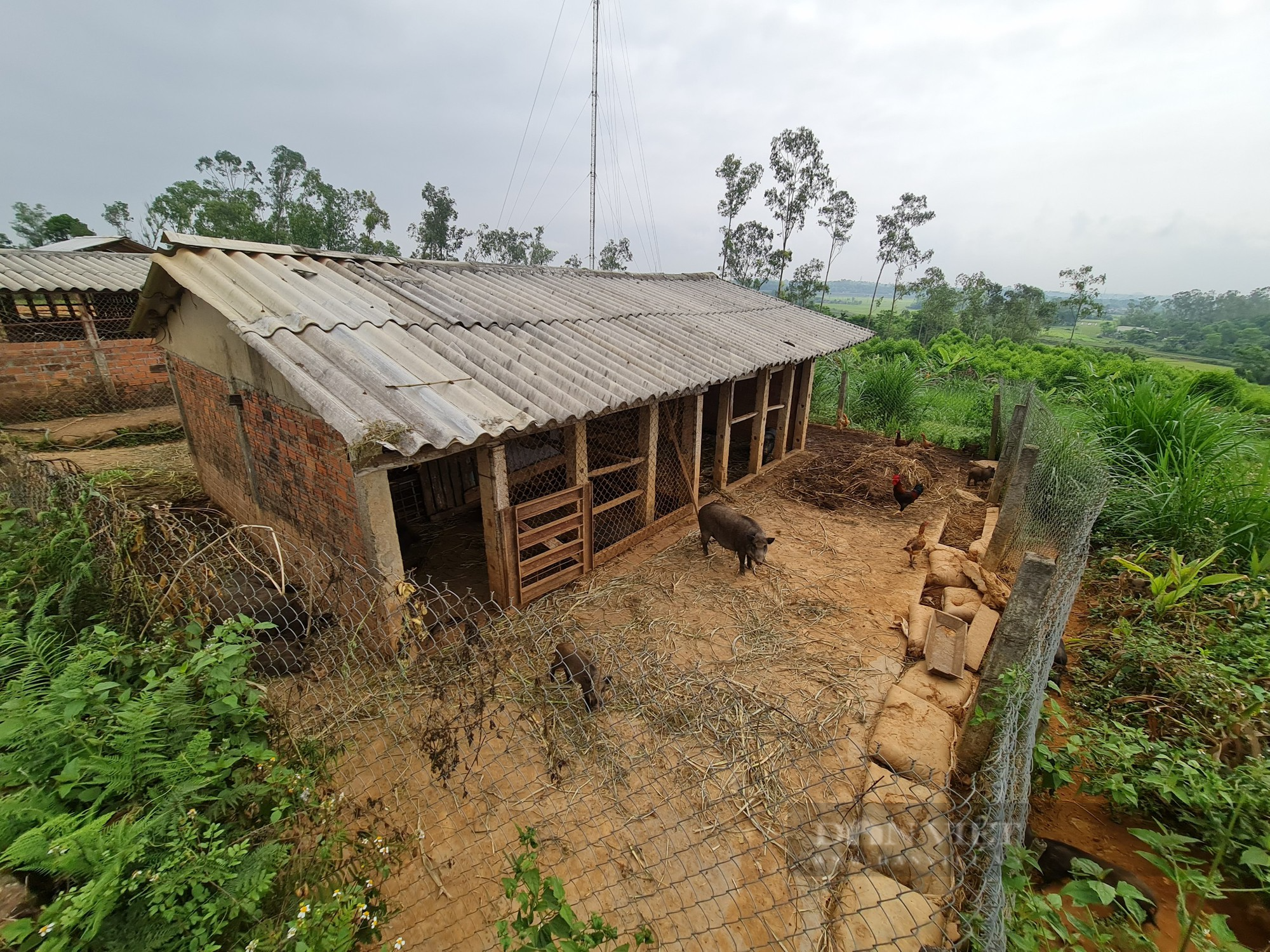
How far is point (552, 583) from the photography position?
5.74 meters

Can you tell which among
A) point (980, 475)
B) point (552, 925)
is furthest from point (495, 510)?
point (980, 475)

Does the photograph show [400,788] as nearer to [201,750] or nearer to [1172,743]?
[201,750]

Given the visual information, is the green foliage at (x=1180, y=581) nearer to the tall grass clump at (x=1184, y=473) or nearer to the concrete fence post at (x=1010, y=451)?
the tall grass clump at (x=1184, y=473)

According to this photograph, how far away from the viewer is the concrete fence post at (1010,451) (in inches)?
279

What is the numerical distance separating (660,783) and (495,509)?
2.76 m

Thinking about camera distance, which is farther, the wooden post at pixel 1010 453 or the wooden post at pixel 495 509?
the wooden post at pixel 1010 453

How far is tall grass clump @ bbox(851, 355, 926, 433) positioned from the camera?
13.6 metres

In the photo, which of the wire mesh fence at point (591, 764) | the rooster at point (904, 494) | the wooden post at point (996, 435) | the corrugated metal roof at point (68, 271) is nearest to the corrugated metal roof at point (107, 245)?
the corrugated metal roof at point (68, 271)

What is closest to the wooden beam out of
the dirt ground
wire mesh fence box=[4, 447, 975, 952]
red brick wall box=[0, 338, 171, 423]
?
wire mesh fence box=[4, 447, 975, 952]

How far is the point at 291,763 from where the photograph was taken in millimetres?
2674

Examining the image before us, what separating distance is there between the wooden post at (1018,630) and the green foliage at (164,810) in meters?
3.26

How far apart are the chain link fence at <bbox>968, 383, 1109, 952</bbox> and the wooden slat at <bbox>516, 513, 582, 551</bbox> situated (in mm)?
4009

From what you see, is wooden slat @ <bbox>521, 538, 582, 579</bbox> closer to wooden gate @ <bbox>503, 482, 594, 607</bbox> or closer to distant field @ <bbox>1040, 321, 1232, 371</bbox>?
wooden gate @ <bbox>503, 482, 594, 607</bbox>

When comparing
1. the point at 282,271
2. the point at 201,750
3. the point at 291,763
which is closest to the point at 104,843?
the point at 201,750
